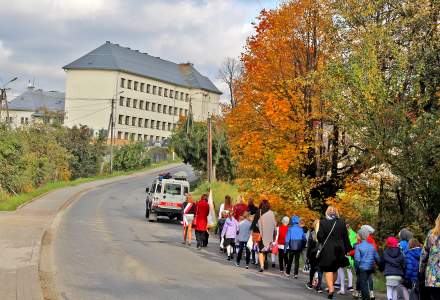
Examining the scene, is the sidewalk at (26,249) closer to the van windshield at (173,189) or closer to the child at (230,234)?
the child at (230,234)

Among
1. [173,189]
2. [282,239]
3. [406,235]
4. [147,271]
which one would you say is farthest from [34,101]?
[406,235]

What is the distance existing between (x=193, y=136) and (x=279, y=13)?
1181 inches

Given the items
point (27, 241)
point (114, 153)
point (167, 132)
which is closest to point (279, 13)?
point (27, 241)

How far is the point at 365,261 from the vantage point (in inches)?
445

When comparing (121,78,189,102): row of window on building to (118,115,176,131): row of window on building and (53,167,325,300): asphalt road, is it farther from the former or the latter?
(53,167,325,300): asphalt road

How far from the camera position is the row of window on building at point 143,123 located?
103500 mm

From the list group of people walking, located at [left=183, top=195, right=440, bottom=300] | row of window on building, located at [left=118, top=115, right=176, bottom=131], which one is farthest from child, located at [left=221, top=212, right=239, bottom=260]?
row of window on building, located at [left=118, top=115, right=176, bottom=131]

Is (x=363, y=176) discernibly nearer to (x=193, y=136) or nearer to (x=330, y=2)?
(x=330, y=2)

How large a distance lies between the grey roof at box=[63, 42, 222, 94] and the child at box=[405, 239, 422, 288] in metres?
94.6

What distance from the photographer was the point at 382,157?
15781mm

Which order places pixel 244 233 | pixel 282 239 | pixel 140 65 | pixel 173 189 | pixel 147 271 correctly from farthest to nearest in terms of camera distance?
pixel 140 65, pixel 173 189, pixel 244 233, pixel 282 239, pixel 147 271

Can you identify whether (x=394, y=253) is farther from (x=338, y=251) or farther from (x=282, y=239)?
(x=282, y=239)

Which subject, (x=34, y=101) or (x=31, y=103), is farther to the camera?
(x=34, y=101)

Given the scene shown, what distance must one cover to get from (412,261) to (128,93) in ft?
317
